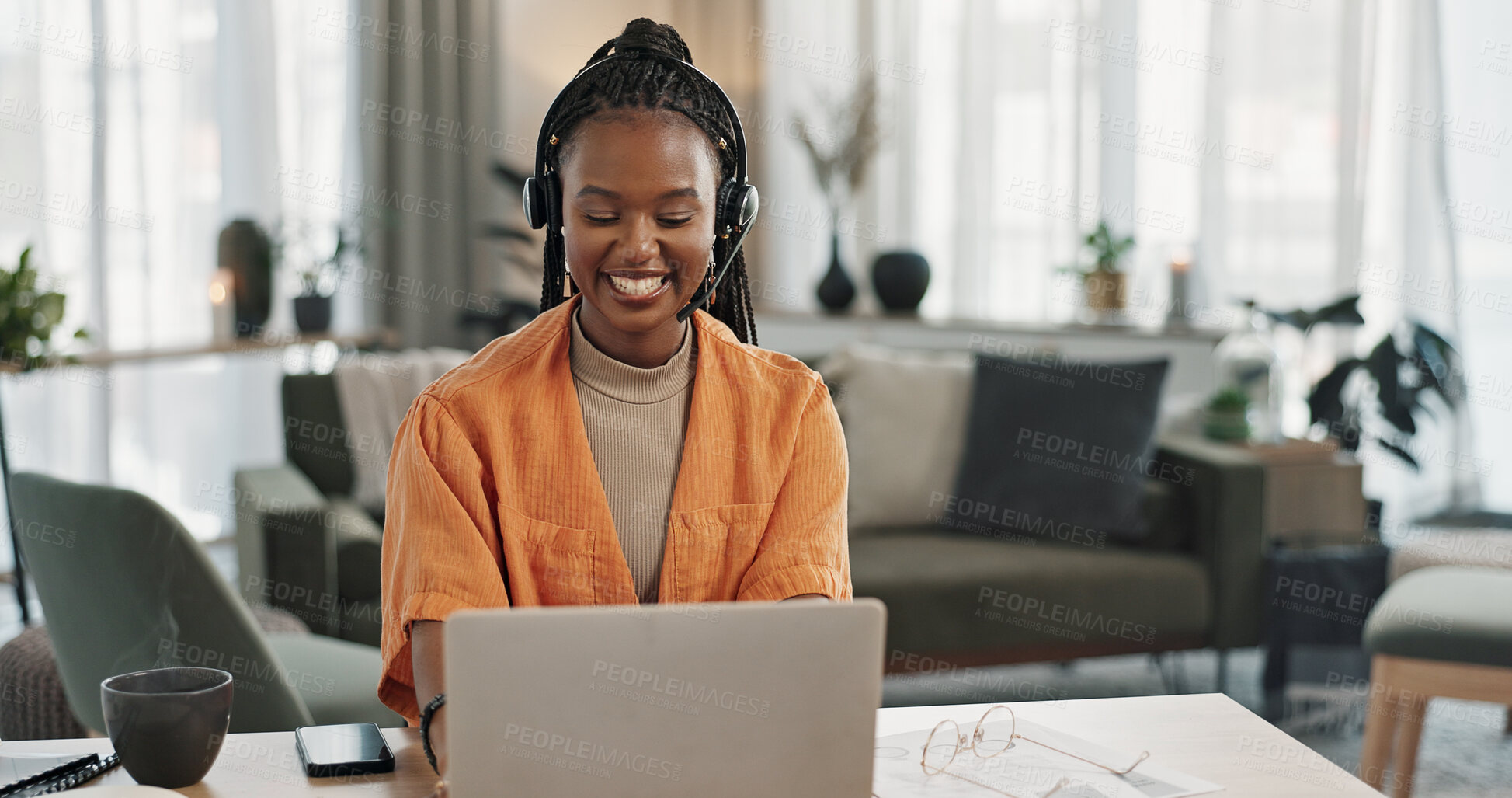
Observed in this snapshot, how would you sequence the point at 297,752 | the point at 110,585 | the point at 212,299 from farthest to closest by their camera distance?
the point at 212,299 → the point at 110,585 → the point at 297,752

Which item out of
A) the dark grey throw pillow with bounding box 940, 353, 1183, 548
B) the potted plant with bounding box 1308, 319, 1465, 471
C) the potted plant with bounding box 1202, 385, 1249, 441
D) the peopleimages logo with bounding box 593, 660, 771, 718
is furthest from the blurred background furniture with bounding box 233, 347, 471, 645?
the potted plant with bounding box 1308, 319, 1465, 471

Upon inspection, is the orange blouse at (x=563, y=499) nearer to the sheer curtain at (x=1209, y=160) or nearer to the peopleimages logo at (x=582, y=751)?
the peopleimages logo at (x=582, y=751)

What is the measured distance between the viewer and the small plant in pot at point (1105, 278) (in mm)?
3582

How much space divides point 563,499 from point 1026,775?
44 cm

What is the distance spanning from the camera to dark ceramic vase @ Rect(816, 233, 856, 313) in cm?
405

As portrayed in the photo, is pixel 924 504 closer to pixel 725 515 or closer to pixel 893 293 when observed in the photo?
pixel 893 293

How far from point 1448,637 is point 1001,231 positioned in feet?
8.99

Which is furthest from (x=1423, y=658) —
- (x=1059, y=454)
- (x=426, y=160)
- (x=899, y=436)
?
(x=426, y=160)

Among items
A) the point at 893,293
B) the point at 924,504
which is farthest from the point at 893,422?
the point at 893,293

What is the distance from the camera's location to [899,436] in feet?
9.19

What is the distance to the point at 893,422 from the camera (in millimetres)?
2807

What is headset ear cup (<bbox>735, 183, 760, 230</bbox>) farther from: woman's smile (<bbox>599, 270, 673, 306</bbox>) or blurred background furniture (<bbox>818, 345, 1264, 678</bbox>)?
blurred background furniture (<bbox>818, 345, 1264, 678</bbox>)

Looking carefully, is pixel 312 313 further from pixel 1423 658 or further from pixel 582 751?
pixel 582 751

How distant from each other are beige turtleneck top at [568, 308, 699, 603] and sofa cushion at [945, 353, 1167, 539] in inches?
66.9
